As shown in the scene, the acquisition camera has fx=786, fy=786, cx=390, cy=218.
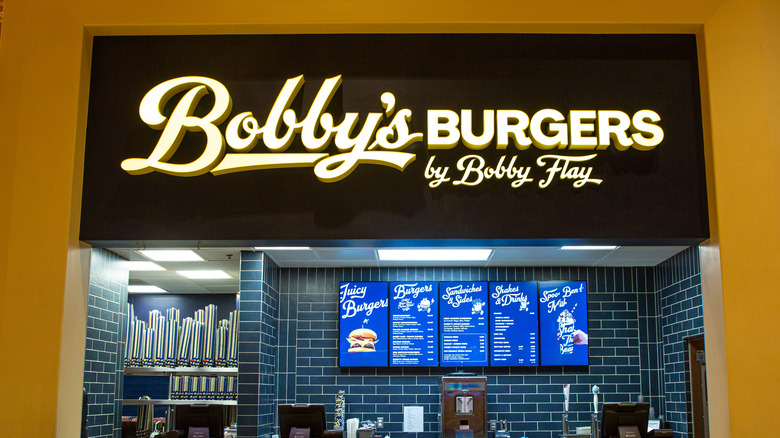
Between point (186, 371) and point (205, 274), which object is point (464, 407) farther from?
point (205, 274)

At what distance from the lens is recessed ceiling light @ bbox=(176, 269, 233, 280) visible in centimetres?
1041

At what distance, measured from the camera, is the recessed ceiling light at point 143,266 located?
950cm

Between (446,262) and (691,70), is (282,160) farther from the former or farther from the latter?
(446,262)

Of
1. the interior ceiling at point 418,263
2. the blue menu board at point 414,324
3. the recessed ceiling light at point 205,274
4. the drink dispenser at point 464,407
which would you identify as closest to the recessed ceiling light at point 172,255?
the interior ceiling at point 418,263

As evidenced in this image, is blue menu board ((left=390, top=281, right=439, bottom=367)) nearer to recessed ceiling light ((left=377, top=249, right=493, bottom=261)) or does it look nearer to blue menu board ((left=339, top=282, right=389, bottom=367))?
blue menu board ((left=339, top=282, right=389, bottom=367))

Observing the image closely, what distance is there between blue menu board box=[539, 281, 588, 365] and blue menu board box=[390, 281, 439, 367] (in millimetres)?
1281

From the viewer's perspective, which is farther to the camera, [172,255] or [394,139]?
[172,255]

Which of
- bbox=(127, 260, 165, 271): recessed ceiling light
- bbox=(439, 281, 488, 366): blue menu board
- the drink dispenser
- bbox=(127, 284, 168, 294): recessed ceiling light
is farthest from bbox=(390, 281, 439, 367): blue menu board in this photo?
bbox=(127, 284, 168, 294): recessed ceiling light

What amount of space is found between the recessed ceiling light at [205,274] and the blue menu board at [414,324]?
2518 mm

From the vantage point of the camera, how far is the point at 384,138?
169 inches

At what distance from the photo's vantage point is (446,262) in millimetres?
9156

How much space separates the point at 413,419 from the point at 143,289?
5334 millimetres

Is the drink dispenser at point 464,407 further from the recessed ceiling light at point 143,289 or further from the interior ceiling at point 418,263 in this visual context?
the recessed ceiling light at point 143,289

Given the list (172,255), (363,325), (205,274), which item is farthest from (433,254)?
(205,274)
